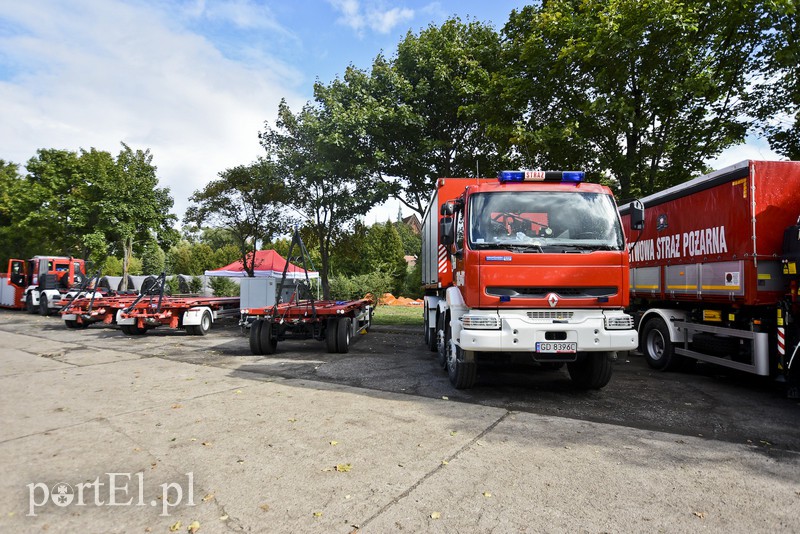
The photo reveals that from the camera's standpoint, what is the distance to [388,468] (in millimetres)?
3908

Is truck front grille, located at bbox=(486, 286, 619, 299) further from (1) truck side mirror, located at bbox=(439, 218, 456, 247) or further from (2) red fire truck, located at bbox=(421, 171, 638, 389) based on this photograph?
(1) truck side mirror, located at bbox=(439, 218, 456, 247)

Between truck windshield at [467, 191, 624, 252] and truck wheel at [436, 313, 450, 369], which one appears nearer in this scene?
truck windshield at [467, 191, 624, 252]

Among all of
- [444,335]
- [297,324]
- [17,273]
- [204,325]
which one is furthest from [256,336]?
[17,273]

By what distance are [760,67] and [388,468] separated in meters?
14.3

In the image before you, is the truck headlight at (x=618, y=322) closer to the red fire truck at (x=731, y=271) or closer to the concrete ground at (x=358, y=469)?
the concrete ground at (x=358, y=469)

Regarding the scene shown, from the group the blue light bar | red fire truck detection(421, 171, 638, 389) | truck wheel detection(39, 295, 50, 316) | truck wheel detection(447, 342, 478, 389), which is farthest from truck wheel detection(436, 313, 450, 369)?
truck wheel detection(39, 295, 50, 316)

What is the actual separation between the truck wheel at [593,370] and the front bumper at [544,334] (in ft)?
2.28

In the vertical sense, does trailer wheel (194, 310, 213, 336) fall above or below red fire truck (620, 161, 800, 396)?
below

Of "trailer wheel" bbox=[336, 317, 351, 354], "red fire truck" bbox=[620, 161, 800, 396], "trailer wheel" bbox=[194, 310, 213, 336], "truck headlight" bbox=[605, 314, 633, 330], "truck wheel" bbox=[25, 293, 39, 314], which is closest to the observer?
"truck headlight" bbox=[605, 314, 633, 330]

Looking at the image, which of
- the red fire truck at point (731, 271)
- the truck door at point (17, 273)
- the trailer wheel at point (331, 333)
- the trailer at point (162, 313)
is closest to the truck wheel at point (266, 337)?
the trailer wheel at point (331, 333)

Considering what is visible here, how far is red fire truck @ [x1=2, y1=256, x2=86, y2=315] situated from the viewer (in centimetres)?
2201

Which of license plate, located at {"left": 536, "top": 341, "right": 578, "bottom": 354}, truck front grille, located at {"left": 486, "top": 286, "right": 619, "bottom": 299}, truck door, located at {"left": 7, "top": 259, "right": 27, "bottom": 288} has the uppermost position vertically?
truck door, located at {"left": 7, "top": 259, "right": 27, "bottom": 288}

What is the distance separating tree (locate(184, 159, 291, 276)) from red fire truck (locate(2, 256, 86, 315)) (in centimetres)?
703

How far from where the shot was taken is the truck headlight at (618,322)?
5789mm
